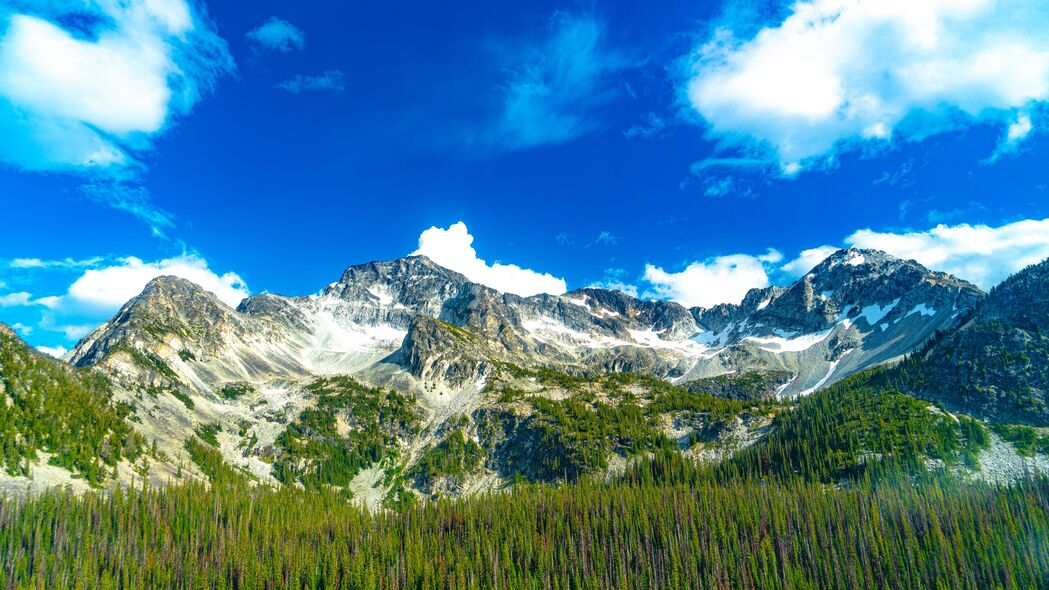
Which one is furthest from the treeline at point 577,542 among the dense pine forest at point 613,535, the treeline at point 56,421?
the treeline at point 56,421

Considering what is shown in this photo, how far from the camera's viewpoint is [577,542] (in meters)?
141

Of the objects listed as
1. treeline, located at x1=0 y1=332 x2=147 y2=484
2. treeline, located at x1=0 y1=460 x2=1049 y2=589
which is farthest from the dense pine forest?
treeline, located at x1=0 y1=332 x2=147 y2=484

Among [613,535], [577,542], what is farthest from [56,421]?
[613,535]

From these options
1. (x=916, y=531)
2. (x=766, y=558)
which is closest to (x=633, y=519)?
(x=766, y=558)

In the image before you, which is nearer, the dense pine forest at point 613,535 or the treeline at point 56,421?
the dense pine forest at point 613,535

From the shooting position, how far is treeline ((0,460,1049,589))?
369ft

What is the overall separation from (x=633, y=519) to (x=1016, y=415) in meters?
134

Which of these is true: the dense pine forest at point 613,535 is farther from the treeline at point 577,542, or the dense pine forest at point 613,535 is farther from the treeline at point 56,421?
the treeline at point 56,421

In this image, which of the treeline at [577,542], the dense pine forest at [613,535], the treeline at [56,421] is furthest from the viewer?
the treeline at [56,421]

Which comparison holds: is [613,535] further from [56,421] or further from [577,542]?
[56,421]

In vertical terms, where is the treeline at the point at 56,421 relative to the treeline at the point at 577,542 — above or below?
above

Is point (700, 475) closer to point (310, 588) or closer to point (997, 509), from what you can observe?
point (997, 509)

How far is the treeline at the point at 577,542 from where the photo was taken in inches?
4429

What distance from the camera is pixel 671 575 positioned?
125 metres
